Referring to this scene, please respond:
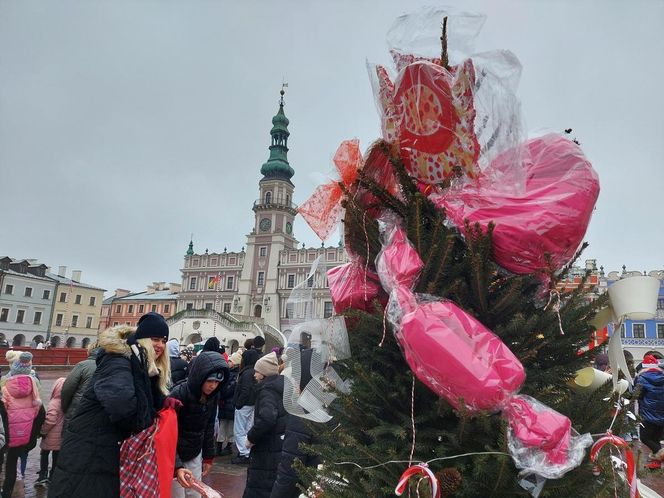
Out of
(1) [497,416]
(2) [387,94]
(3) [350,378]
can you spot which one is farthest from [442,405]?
(2) [387,94]

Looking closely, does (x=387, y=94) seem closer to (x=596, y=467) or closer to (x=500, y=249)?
(x=500, y=249)

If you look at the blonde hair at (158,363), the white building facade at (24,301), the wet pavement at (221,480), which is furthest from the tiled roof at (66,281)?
the blonde hair at (158,363)

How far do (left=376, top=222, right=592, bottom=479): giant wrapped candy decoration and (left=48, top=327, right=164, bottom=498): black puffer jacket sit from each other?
203 cm

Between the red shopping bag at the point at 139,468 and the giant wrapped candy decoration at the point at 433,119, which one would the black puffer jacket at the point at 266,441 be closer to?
the red shopping bag at the point at 139,468

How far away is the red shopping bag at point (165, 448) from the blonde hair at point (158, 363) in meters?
0.20

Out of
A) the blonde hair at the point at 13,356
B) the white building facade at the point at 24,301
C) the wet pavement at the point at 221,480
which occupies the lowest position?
the wet pavement at the point at 221,480

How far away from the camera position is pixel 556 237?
174cm

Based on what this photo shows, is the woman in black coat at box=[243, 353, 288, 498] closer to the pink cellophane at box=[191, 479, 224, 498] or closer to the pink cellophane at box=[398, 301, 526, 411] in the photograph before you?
the pink cellophane at box=[191, 479, 224, 498]

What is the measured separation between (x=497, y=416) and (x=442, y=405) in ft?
0.64

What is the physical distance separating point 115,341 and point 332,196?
1775 mm

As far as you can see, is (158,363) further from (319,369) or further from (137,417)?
(319,369)

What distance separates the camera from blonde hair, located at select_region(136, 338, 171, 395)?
3.18 meters

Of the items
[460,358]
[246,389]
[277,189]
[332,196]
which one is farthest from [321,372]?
[277,189]

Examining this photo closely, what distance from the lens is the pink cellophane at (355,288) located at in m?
2.21
